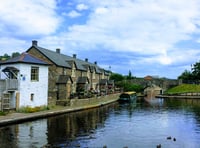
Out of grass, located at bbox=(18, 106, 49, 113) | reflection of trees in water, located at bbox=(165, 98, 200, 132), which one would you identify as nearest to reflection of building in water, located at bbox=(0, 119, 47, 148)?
grass, located at bbox=(18, 106, 49, 113)

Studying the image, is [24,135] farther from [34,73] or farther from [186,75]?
[186,75]

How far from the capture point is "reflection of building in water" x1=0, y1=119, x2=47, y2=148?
2588 centimetres

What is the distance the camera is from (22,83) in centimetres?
4394

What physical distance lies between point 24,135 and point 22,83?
15540 millimetres

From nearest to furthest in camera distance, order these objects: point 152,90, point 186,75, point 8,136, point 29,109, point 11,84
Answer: point 8,136, point 11,84, point 29,109, point 152,90, point 186,75

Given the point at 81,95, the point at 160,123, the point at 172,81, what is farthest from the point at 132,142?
the point at 172,81

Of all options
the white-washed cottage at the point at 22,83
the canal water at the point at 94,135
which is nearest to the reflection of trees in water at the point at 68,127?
the canal water at the point at 94,135

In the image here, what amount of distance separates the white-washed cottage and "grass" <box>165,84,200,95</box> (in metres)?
76.5

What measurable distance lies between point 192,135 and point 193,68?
104 metres

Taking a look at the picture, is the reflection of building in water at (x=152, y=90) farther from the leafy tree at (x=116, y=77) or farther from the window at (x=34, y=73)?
the window at (x=34, y=73)

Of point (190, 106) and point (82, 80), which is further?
point (190, 106)

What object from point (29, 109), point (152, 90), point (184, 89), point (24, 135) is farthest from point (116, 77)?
point (24, 135)

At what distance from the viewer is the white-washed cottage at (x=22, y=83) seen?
4166 centimetres

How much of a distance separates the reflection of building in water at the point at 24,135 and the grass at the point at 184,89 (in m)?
88.3
